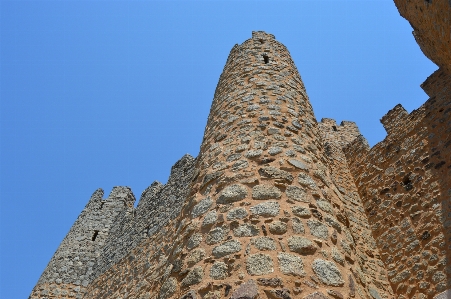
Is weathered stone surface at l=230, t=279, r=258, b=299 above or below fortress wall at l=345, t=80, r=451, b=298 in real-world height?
below

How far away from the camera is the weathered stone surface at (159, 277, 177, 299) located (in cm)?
336

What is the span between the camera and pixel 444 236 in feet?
19.5

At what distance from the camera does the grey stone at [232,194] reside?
3.70m

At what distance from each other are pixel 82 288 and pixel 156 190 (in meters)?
3.31

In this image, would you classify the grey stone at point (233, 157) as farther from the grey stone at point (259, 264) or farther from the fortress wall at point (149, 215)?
the fortress wall at point (149, 215)

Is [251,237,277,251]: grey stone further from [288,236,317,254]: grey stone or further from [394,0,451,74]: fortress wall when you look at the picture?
[394,0,451,74]: fortress wall

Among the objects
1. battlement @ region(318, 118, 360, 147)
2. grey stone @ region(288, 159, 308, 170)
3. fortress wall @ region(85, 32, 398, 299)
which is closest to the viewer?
fortress wall @ region(85, 32, 398, 299)

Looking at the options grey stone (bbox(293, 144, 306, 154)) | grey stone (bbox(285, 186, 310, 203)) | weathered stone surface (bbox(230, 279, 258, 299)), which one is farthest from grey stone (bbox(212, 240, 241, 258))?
grey stone (bbox(293, 144, 306, 154))

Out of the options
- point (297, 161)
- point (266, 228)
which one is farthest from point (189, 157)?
point (266, 228)

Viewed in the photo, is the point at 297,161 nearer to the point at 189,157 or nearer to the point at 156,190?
the point at 189,157

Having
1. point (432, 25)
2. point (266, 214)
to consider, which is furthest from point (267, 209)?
point (432, 25)

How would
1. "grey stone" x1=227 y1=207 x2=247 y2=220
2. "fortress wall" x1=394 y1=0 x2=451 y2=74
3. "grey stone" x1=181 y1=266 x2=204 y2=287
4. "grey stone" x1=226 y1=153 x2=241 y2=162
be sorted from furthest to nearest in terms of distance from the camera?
"fortress wall" x1=394 y1=0 x2=451 y2=74 < "grey stone" x1=226 y1=153 x2=241 y2=162 < "grey stone" x1=227 y1=207 x2=247 y2=220 < "grey stone" x1=181 y1=266 x2=204 y2=287

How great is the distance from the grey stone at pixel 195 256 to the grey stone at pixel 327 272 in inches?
37.2

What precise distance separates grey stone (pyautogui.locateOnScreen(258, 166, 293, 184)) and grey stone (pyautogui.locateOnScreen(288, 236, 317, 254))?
0.71 m
